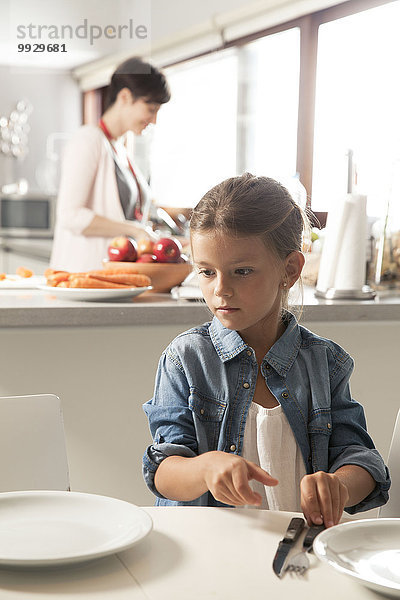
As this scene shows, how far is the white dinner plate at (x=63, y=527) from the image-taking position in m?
0.74

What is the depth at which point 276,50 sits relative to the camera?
453cm

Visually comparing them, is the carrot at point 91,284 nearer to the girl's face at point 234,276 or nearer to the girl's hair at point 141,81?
the girl's face at point 234,276

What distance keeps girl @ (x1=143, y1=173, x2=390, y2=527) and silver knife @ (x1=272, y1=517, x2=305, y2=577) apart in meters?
0.24

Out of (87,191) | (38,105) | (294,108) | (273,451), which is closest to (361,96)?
(294,108)

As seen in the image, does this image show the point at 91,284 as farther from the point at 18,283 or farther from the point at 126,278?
the point at 18,283

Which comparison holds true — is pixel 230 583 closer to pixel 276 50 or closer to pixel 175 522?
pixel 175 522

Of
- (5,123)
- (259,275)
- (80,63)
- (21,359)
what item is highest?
(80,63)

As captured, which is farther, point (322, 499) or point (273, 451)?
point (273, 451)

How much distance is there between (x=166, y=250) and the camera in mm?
2221

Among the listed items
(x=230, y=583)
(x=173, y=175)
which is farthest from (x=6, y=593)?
(x=173, y=175)

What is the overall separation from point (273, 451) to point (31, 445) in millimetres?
380

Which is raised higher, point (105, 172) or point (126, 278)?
point (105, 172)

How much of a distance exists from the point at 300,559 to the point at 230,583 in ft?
0.30

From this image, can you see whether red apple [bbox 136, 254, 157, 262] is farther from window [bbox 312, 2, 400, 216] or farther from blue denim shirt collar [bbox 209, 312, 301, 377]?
window [bbox 312, 2, 400, 216]
